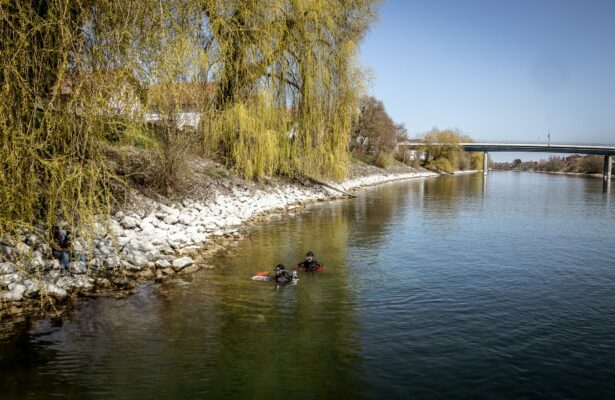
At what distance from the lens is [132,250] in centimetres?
1385

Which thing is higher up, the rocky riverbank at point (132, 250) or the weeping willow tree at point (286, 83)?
the weeping willow tree at point (286, 83)

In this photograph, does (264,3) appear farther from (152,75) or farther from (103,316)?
(103,316)

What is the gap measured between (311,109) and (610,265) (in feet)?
58.2

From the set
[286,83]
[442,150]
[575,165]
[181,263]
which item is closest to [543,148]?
[442,150]

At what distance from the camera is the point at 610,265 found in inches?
612

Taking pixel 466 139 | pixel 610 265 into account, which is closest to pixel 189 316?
pixel 610 265

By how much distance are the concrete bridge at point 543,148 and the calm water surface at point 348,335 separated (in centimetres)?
7703

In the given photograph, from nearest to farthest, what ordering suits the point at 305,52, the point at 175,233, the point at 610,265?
the point at 610,265, the point at 175,233, the point at 305,52

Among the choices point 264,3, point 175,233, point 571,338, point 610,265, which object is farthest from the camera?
point 264,3

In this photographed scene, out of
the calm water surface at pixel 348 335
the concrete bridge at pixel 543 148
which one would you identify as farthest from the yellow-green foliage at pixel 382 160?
the calm water surface at pixel 348 335

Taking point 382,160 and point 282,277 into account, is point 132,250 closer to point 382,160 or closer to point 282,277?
point 282,277

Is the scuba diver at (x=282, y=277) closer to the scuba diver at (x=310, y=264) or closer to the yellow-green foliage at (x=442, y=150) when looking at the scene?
the scuba diver at (x=310, y=264)

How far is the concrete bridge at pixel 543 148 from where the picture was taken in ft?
264

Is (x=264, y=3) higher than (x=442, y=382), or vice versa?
(x=264, y=3)
